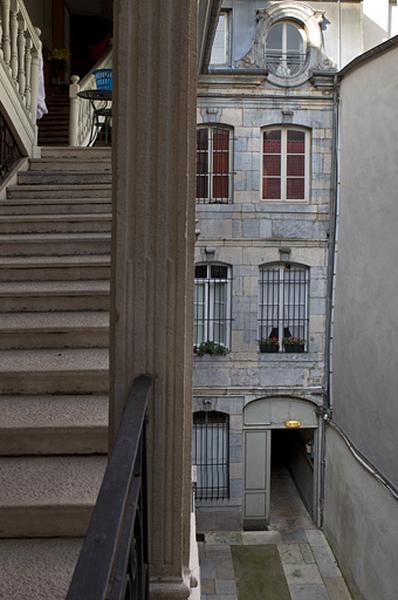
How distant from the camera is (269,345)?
8672 millimetres

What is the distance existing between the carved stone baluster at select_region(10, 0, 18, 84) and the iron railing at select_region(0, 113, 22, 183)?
1.64ft

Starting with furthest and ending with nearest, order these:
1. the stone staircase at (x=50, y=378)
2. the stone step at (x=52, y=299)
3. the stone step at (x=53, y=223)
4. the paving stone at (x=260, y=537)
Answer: the paving stone at (x=260, y=537) → the stone step at (x=53, y=223) → the stone step at (x=52, y=299) → the stone staircase at (x=50, y=378)

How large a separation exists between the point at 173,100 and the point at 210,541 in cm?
796

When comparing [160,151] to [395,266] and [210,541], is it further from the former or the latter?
[210,541]

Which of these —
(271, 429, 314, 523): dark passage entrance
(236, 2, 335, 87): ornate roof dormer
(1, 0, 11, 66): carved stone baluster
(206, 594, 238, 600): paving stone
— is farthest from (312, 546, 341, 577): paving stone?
(1, 0, 11, 66): carved stone baluster

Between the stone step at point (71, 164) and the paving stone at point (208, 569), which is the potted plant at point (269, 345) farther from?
the stone step at point (71, 164)

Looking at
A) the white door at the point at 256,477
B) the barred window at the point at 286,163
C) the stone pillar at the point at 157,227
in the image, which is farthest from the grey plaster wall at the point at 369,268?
the stone pillar at the point at 157,227

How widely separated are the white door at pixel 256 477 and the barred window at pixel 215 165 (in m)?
3.77

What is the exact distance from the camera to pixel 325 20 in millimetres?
8570

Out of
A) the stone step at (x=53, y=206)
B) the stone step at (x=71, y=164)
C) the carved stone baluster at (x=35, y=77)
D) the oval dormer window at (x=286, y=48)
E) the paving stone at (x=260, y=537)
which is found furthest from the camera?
the oval dormer window at (x=286, y=48)

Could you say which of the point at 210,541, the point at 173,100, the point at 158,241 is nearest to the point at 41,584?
the point at 158,241

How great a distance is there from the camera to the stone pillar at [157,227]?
133cm

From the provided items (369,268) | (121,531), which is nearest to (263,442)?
(369,268)

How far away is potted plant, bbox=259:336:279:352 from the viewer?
8.66 m
